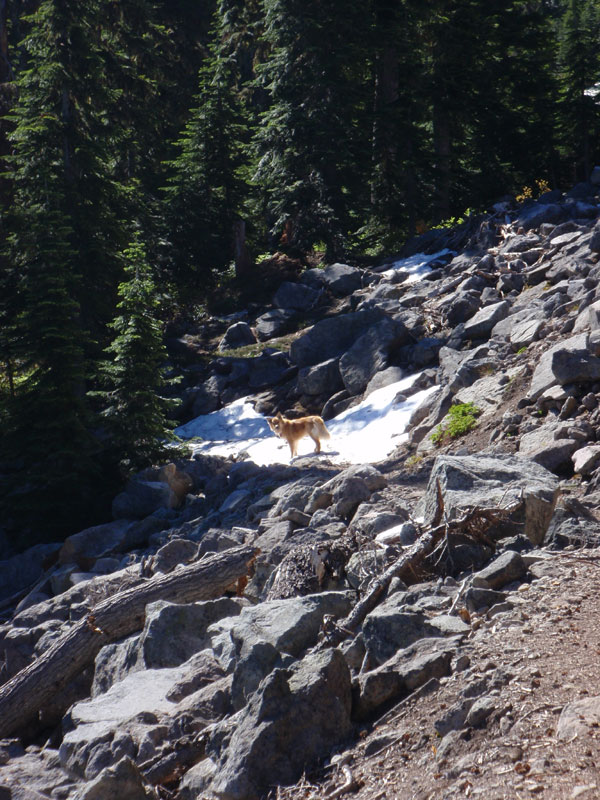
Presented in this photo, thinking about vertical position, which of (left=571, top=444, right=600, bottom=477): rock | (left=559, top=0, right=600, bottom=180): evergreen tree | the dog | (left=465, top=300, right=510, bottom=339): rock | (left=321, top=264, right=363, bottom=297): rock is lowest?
(left=571, top=444, right=600, bottom=477): rock

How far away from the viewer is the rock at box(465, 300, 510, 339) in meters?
13.5

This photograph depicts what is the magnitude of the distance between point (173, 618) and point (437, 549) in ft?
8.10

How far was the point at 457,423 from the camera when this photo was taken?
1043cm

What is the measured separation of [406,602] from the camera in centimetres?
543

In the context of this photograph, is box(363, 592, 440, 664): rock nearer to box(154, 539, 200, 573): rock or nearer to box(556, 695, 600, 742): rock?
box(556, 695, 600, 742): rock

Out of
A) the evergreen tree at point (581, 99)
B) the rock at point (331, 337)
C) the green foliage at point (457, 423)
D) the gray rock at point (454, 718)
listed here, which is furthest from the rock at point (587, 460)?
the evergreen tree at point (581, 99)

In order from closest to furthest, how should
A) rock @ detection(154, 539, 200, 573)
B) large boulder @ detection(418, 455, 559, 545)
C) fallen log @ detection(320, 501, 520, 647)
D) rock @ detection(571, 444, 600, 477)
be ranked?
fallen log @ detection(320, 501, 520, 647) → large boulder @ detection(418, 455, 559, 545) → rock @ detection(571, 444, 600, 477) → rock @ detection(154, 539, 200, 573)

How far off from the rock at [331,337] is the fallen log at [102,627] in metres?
9.32

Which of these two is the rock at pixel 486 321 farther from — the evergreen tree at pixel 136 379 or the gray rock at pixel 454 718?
the gray rock at pixel 454 718

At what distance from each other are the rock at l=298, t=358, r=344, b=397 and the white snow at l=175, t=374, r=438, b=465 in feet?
3.83

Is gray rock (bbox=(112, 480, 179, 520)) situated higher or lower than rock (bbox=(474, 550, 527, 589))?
higher

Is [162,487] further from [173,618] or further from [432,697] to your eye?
[432,697]

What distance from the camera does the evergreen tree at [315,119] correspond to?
22094 mm

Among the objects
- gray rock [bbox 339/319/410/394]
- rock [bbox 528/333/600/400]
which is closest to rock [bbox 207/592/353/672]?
rock [bbox 528/333/600/400]
